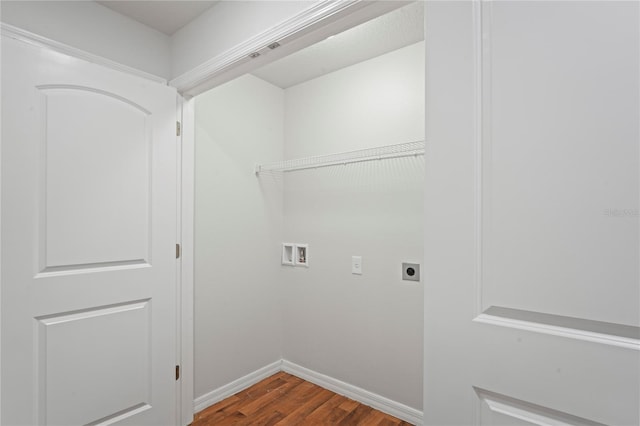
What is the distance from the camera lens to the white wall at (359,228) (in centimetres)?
205

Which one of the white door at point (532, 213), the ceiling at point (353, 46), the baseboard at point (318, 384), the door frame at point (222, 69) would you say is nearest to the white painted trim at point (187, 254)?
the door frame at point (222, 69)

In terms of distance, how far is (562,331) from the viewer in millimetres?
667

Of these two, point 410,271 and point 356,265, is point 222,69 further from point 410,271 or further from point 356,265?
point 410,271

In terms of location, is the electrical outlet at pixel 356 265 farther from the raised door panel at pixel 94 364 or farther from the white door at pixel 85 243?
the raised door panel at pixel 94 364

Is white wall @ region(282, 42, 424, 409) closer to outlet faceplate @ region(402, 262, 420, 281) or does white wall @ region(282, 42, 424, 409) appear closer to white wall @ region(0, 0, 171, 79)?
outlet faceplate @ region(402, 262, 420, 281)

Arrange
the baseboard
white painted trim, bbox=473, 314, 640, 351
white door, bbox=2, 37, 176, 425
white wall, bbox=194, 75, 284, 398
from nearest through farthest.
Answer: white painted trim, bbox=473, 314, 640, 351, white door, bbox=2, 37, 176, 425, the baseboard, white wall, bbox=194, 75, 284, 398

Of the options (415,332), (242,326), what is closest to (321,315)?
(242,326)

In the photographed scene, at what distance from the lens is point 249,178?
249cm

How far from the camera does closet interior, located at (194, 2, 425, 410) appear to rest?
81.0 inches

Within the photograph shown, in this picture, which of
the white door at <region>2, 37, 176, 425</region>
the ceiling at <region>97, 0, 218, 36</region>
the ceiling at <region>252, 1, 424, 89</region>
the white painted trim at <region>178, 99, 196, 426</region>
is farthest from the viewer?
the white painted trim at <region>178, 99, 196, 426</region>

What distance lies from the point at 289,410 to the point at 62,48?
2467mm

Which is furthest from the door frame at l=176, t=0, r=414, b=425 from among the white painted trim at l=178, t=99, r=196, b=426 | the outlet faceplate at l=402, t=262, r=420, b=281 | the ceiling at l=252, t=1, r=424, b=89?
the outlet faceplate at l=402, t=262, r=420, b=281

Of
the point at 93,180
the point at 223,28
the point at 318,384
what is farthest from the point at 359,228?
the point at 93,180

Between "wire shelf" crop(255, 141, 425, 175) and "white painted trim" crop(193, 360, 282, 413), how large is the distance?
160 cm
